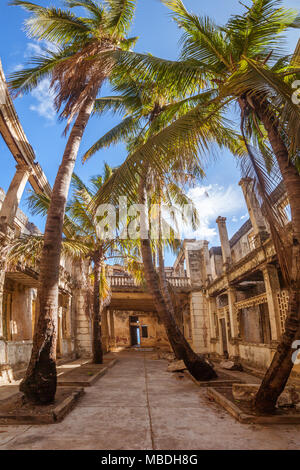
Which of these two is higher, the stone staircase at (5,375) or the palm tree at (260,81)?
the palm tree at (260,81)

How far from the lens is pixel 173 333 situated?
29.6ft

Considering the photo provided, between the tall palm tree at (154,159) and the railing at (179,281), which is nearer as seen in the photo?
the tall palm tree at (154,159)

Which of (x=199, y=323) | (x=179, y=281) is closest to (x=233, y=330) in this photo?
(x=199, y=323)

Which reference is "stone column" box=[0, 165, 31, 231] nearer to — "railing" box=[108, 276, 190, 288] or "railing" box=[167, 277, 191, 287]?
"railing" box=[108, 276, 190, 288]

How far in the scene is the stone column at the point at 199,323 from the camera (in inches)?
746

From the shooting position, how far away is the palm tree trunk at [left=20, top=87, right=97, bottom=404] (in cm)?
540

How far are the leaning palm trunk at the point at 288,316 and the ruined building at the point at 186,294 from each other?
811 millimetres

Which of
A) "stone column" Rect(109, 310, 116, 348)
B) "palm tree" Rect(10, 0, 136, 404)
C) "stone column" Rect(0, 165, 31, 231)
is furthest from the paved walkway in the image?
"stone column" Rect(109, 310, 116, 348)

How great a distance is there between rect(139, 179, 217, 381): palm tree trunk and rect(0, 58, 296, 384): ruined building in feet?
8.73

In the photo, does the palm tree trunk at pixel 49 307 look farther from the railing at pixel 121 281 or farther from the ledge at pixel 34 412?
the railing at pixel 121 281

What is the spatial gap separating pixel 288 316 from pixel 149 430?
2.52 m

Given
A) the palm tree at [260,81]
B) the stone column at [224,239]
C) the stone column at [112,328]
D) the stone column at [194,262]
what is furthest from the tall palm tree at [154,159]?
the stone column at [112,328]
